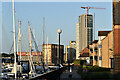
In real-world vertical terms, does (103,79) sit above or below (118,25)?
below

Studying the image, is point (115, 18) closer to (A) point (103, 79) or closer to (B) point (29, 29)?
(A) point (103, 79)

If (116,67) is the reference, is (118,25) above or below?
above

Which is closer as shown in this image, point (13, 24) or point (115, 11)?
point (115, 11)

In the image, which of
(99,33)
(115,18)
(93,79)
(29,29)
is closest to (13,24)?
(115,18)

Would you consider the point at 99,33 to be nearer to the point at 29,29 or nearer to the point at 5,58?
the point at 29,29

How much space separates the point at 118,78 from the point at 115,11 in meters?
23.7

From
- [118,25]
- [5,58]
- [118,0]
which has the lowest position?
[5,58]

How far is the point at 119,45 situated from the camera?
123ft

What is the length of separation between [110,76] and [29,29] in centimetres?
6077

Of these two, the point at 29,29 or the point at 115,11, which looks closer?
the point at 115,11

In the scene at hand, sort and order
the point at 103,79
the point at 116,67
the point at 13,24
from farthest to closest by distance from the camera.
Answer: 1. the point at 13,24
2. the point at 116,67
3. the point at 103,79

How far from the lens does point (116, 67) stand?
35906 mm

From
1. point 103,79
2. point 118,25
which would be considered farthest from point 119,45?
point 103,79

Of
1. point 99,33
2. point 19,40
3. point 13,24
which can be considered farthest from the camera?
point 99,33
